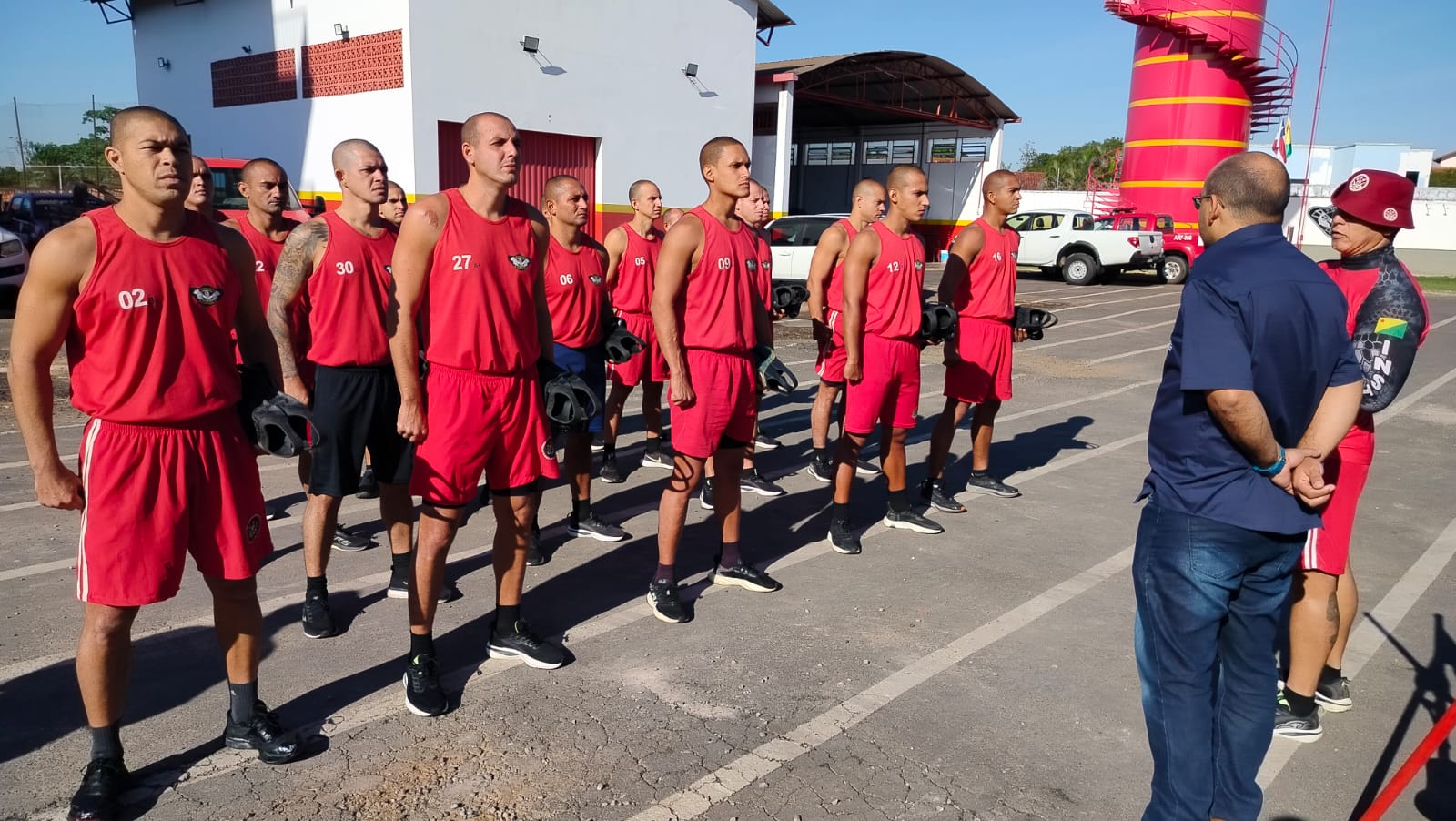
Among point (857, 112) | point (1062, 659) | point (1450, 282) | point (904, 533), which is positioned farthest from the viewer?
point (857, 112)

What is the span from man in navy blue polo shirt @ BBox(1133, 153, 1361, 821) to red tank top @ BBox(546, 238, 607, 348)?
3791 mm

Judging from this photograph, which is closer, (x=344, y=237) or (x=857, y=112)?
(x=344, y=237)

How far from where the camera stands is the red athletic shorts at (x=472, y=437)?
3.65 meters

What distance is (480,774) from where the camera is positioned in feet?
10.6

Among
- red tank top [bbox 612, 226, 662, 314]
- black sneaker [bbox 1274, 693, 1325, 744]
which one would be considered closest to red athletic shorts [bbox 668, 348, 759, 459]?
black sneaker [bbox 1274, 693, 1325, 744]

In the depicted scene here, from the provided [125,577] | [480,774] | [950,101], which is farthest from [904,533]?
[950,101]

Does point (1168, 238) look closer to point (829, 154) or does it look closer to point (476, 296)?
point (829, 154)

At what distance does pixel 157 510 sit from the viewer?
2904 millimetres

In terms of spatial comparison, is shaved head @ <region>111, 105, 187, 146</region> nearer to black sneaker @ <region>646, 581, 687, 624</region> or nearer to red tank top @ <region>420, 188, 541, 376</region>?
red tank top @ <region>420, 188, 541, 376</region>

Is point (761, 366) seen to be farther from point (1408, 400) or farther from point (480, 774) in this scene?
point (1408, 400)

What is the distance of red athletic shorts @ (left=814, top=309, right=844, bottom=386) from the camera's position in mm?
6770

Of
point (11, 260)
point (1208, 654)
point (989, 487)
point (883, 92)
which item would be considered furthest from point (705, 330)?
point (883, 92)

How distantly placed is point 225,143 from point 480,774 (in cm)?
1982

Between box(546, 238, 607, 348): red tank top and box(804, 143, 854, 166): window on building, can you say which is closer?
box(546, 238, 607, 348): red tank top
